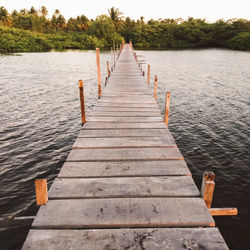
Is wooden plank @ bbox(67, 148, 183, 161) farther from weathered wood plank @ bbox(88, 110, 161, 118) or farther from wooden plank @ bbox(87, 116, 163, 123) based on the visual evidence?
weathered wood plank @ bbox(88, 110, 161, 118)

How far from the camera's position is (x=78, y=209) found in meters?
2.80

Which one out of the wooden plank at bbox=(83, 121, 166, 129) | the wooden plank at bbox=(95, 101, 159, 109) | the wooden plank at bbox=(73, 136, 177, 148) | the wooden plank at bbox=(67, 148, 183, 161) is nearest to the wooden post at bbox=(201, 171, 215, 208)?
the wooden plank at bbox=(67, 148, 183, 161)

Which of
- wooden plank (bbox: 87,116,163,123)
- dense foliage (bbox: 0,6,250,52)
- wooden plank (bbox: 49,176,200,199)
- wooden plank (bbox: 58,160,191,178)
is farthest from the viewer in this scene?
dense foliage (bbox: 0,6,250,52)

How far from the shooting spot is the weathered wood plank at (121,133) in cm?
534

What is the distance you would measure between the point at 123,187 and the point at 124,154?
1161mm

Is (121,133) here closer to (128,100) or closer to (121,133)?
(121,133)

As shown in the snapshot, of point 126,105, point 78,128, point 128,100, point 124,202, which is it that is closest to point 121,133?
point 124,202

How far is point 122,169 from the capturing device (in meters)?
3.80

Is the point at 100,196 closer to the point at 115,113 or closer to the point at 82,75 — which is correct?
the point at 115,113

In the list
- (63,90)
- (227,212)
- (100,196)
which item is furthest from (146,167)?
(63,90)

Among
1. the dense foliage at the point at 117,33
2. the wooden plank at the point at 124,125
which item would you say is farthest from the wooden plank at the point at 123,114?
the dense foliage at the point at 117,33

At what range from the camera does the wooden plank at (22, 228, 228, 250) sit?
2.25 meters

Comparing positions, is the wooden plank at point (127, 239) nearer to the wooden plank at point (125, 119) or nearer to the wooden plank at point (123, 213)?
the wooden plank at point (123, 213)

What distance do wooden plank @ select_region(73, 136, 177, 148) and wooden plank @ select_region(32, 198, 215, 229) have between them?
1843mm
